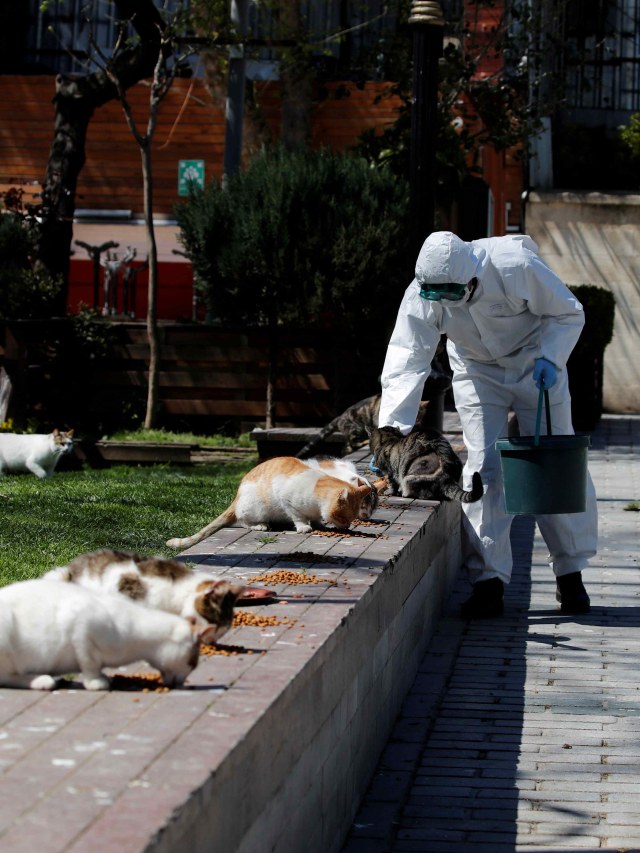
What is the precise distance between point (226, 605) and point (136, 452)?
30.7 ft

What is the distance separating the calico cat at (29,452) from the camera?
1157 cm

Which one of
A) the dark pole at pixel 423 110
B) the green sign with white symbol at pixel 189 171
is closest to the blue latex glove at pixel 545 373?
the dark pole at pixel 423 110

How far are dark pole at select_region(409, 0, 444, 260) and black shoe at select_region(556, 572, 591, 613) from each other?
249 cm

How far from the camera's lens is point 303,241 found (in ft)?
46.9

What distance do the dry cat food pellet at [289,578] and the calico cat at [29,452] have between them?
6.74m

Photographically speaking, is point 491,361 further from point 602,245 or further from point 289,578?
point 602,245

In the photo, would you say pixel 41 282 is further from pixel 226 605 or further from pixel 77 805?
pixel 77 805

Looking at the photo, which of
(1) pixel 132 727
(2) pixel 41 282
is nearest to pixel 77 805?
(1) pixel 132 727

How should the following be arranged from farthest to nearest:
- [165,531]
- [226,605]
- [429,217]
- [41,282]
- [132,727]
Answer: [41,282]
[429,217]
[165,531]
[226,605]
[132,727]

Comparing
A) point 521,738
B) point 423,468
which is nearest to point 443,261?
point 423,468

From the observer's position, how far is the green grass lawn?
22.0ft

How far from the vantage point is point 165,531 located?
754 cm

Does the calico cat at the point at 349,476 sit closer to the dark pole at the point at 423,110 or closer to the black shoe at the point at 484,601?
the black shoe at the point at 484,601

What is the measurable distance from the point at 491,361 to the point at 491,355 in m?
0.08
